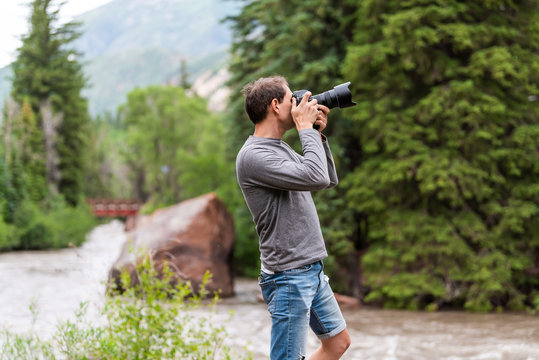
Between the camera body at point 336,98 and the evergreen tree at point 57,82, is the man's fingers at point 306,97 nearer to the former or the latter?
the camera body at point 336,98

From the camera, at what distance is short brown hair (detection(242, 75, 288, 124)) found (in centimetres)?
294

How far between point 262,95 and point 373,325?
7627 mm

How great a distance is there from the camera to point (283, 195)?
9.43ft

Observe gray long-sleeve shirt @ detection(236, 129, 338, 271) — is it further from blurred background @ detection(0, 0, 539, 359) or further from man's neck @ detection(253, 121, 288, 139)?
blurred background @ detection(0, 0, 539, 359)

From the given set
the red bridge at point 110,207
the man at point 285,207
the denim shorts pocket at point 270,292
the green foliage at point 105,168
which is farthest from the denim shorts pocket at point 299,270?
the green foliage at point 105,168

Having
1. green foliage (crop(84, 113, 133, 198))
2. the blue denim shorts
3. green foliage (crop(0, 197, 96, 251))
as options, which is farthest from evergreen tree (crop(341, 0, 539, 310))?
green foliage (crop(84, 113, 133, 198))

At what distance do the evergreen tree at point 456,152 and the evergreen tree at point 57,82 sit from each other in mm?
23344

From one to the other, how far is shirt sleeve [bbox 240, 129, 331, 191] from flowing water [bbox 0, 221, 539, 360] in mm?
2269

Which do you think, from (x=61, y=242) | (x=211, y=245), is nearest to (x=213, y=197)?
(x=211, y=245)

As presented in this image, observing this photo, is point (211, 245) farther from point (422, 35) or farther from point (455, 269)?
point (422, 35)

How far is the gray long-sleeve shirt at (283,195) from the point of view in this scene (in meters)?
2.76

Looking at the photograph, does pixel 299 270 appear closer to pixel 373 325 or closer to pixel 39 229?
pixel 373 325

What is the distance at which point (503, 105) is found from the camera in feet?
34.6

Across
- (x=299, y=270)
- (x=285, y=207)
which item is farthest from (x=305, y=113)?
(x=299, y=270)
